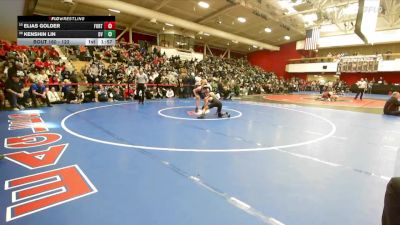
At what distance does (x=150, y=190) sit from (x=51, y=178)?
4.47 ft

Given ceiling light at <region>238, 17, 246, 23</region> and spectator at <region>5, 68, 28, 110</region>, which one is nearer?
spectator at <region>5, 68, 28, 110</region>

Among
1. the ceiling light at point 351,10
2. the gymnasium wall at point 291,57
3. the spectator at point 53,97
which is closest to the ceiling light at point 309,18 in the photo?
the ceiling light at point 351,10

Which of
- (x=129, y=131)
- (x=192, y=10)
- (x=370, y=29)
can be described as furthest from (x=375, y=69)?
(x=129, y=131)

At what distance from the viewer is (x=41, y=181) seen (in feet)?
10.3

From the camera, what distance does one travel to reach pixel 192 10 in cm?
2123

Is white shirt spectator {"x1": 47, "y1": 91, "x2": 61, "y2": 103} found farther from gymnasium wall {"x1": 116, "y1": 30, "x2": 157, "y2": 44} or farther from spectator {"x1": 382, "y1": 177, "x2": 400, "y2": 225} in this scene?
gymnasium wall {"x1": 116, "y1": 30, "x2": 157, "y2": 44}

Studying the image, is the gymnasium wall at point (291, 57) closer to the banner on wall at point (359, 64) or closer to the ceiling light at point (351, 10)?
the banner on wall at point (359, 64)

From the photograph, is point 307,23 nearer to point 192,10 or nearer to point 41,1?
point 192,10
